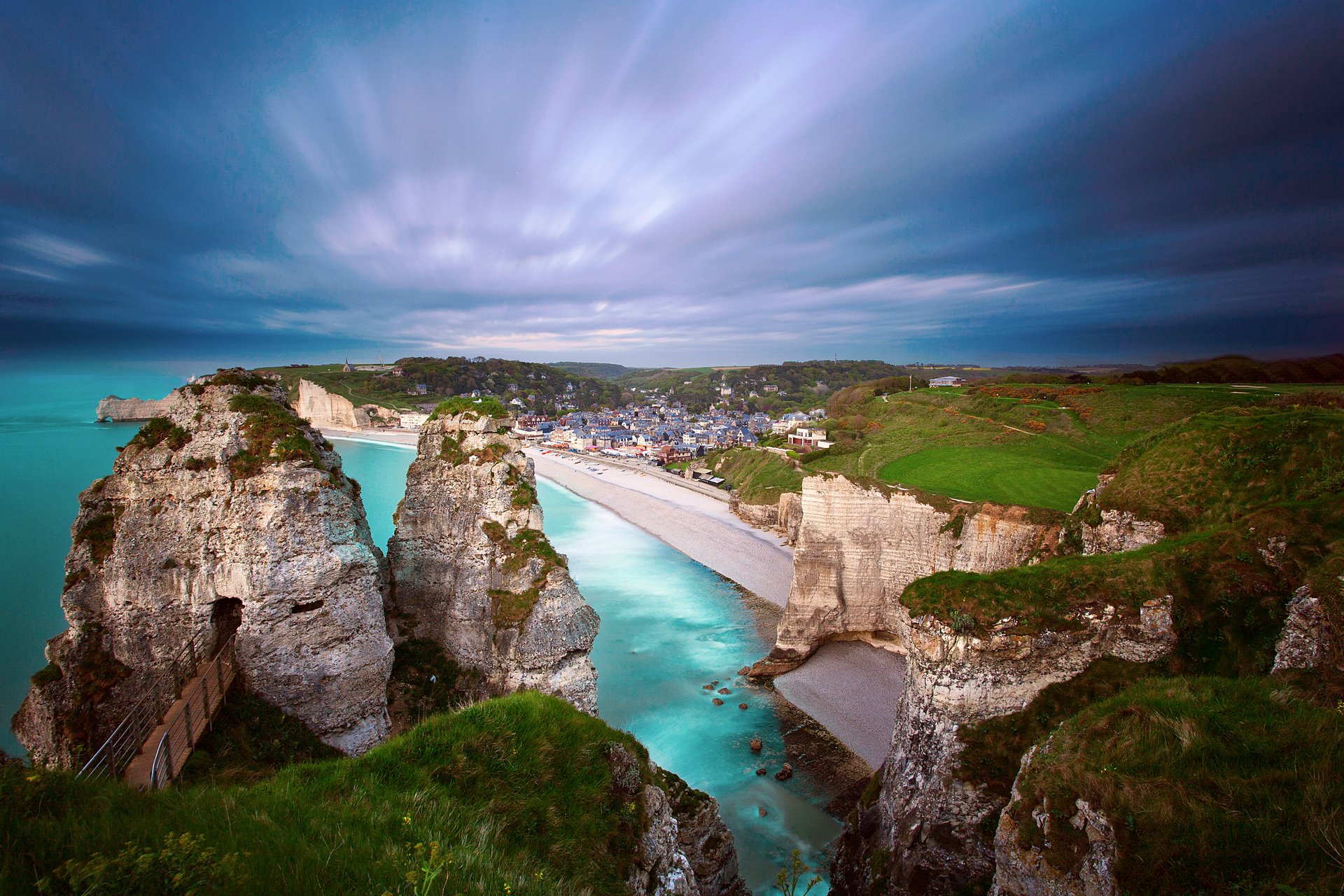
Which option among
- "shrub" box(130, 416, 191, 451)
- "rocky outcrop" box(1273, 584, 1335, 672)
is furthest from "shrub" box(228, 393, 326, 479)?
"rocky outcrop" box(1273, 584, 1335, 672)

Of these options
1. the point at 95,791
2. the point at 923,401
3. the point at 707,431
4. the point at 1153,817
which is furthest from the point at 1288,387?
the point at 707,431

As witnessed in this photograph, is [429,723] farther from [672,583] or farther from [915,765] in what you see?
[672,583]

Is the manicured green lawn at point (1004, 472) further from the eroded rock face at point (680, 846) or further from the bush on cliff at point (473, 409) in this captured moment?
the bush on cliff at point (473, 409)

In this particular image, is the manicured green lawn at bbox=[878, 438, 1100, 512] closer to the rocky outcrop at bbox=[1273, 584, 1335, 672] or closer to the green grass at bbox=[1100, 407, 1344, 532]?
the green grass at bbox=[1100, 407, 1344, 532]

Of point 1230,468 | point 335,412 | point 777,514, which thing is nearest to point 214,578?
point 1230,468

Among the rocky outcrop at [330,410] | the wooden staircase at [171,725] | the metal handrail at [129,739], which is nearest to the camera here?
the metal handrail at [129,739]

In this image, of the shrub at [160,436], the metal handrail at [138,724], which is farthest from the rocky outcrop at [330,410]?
the metal handrail at [138,724]

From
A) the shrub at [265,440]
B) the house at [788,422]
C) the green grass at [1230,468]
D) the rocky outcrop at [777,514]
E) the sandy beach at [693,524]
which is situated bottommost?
the sandy beach at [693,524]

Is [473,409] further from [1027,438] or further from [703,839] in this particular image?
[1027,438]
